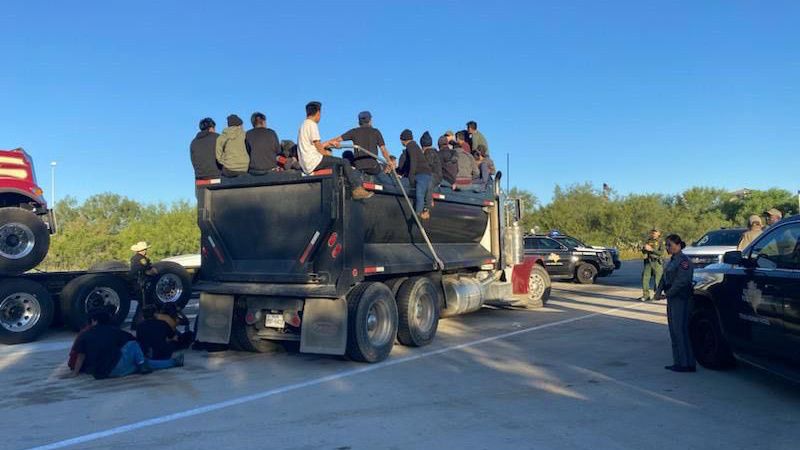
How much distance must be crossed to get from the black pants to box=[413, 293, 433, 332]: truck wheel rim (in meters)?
2.30

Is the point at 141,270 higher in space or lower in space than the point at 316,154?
lower

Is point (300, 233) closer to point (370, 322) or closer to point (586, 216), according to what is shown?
point (370, 322)

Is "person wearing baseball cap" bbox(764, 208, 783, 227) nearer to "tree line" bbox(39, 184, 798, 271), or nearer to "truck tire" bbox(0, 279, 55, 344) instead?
"truck tire" bbox(0, 279, 55, 344)

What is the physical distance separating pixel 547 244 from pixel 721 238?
5843 mm

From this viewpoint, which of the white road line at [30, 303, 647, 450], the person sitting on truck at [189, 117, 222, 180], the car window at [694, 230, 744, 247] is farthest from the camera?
the car window at [694, 230, 744, 247]

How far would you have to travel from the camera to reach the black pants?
8.07 meters

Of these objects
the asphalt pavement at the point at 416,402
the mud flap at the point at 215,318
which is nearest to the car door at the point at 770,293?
the asphalt pavement at the point at 416,402

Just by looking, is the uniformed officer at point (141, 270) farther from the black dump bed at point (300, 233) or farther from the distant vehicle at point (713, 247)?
the distant vehicle at point (713, 247)

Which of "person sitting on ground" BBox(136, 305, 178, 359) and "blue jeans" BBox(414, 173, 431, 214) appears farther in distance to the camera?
"blue jeans" BBox(414, 173, 431, 214)

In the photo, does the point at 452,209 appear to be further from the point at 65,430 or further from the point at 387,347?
the point at 65,430

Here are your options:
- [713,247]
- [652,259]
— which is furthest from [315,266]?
[713,247]

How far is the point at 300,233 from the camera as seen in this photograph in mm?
8258

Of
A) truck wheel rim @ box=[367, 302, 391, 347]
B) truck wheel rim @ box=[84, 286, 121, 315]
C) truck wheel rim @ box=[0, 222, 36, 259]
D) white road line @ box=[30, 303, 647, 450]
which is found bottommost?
white road line @ box=[30, 303, 647, 450]

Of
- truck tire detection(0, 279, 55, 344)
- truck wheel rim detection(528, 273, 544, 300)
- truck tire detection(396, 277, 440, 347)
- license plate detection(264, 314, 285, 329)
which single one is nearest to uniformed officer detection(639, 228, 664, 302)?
truck wheel rim detection(528, 273, 544, 300)
